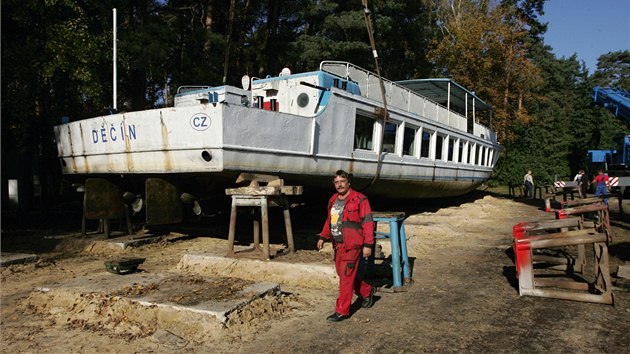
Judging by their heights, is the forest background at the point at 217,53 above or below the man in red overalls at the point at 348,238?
above

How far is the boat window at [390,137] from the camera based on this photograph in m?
10.1

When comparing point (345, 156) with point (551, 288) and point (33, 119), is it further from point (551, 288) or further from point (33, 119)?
point (33, 119)

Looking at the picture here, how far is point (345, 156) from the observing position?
27.9ft

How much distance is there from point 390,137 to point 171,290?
6620mm

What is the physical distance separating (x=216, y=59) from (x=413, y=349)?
52.4 ft

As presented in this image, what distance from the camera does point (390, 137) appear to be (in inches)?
406

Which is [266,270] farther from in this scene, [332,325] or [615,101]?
[615,101]

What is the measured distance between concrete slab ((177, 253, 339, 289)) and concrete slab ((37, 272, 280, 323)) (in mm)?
902

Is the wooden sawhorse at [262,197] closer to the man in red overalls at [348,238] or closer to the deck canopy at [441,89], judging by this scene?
the man in red overalls at [348,238]

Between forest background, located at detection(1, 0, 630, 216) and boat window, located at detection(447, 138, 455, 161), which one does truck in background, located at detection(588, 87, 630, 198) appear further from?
boat window, located at detection(447, 138, 455, 161)

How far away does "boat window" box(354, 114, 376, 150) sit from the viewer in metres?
9.02

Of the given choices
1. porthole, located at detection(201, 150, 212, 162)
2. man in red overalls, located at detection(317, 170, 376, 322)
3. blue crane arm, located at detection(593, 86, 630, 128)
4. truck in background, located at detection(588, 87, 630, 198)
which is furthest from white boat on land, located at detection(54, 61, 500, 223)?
blue crane arm, located at detection(593, 86, 630, 128)

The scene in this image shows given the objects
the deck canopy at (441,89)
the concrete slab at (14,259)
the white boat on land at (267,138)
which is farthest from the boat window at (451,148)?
the concrete slab at (14,259)

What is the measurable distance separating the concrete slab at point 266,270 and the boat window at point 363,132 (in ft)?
11.5
